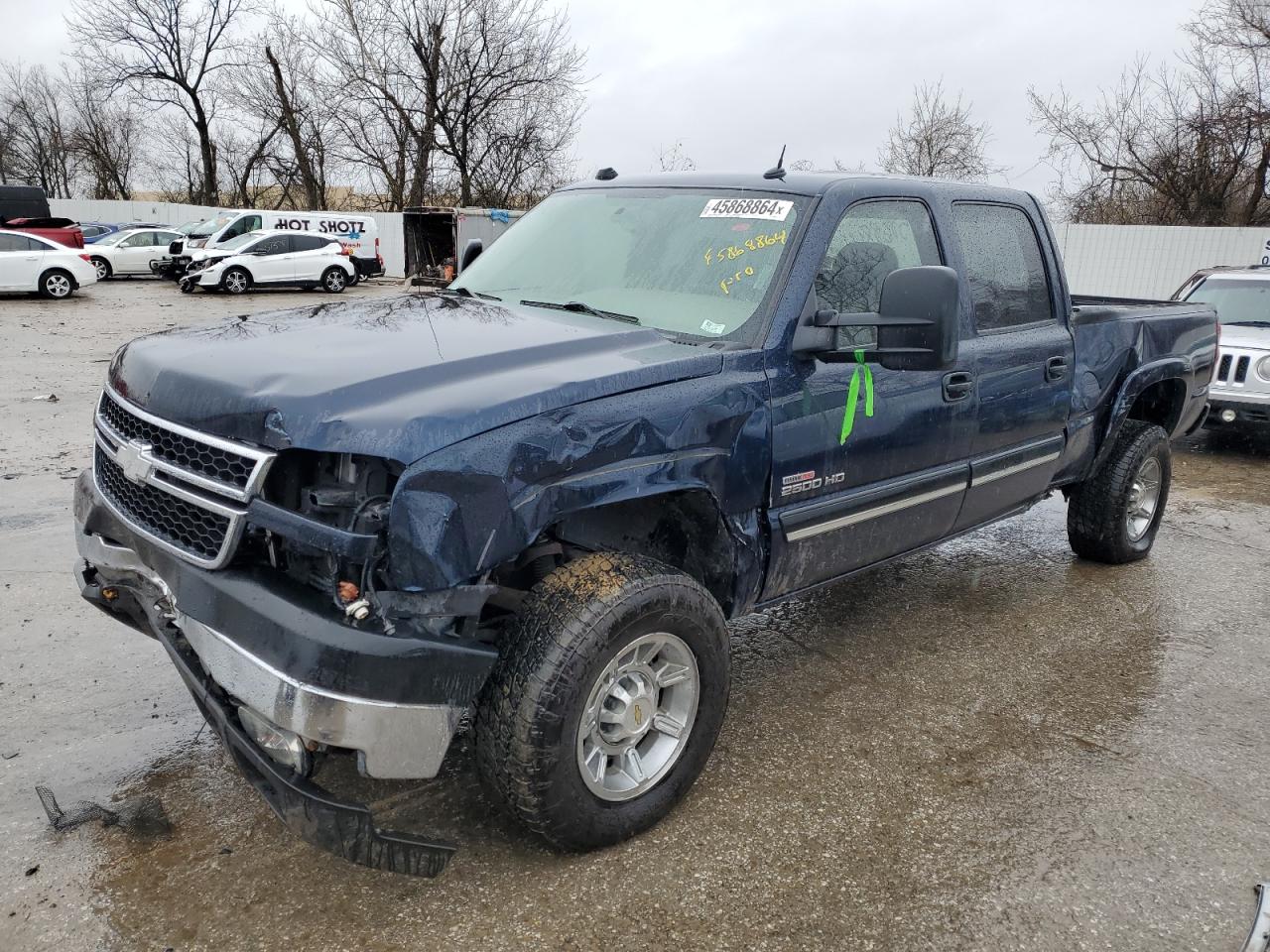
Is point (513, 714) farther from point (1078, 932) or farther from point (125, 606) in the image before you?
point (1078, 932)

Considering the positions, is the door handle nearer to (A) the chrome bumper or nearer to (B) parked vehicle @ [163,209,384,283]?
(A) the chrome bumper

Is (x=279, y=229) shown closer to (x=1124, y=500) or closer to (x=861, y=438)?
(x=1124, y=500)

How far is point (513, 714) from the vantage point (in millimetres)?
2486

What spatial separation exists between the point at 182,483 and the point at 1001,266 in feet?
11.2

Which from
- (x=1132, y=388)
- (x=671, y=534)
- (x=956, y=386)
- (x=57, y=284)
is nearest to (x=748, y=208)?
(x=956, y=386)

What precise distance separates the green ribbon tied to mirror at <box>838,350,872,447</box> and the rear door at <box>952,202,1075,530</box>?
704 mm

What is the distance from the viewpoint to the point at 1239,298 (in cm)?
998

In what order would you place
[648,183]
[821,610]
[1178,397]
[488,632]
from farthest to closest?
[1178,397] < [821,610] < [648,183] < [488,632]

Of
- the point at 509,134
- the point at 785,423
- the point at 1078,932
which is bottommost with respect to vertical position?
the point at 1078,932

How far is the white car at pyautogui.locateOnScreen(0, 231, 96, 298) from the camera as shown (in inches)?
817

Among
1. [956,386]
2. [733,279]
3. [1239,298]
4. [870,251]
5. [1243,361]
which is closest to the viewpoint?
[733,279]

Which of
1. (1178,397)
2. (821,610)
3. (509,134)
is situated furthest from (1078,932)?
(509,134)

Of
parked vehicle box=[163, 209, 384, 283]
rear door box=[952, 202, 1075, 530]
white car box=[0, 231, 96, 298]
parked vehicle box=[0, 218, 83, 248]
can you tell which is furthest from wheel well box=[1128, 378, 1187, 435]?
parked vehicle box=[163, 209, 384, 283]

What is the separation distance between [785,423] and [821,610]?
194 cm
